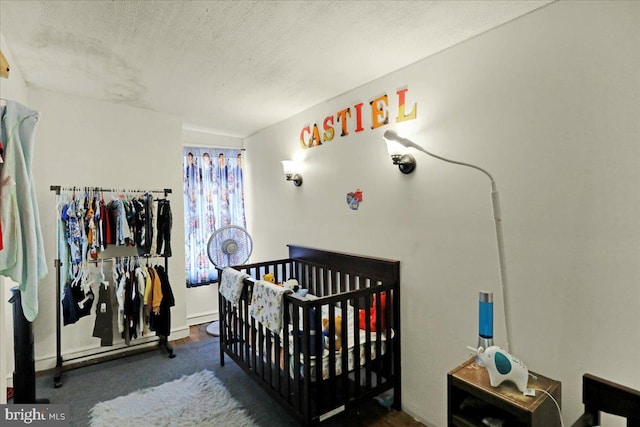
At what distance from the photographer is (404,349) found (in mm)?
2164

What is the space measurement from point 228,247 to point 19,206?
6.97 ft

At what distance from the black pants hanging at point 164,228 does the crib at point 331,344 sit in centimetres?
88

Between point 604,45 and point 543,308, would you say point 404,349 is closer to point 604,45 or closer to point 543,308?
point 543,308

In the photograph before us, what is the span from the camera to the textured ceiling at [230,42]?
154 centimetres

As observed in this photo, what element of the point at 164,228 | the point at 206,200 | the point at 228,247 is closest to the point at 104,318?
the point at 164,228

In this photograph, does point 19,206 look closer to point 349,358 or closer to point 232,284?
point 232,284

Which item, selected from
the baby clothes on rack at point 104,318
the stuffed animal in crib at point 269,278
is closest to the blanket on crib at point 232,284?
the stuffed animal in crib at point 269,278

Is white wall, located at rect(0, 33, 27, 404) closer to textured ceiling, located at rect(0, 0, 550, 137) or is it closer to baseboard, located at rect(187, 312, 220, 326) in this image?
textured ceiling, located at rect(0, 0, 550, 137)

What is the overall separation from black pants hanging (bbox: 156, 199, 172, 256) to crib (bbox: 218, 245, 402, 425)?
2.88ft

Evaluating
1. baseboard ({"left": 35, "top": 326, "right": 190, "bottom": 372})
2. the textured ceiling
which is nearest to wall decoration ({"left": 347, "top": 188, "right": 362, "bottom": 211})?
the textured ceiling

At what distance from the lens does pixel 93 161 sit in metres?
2.96

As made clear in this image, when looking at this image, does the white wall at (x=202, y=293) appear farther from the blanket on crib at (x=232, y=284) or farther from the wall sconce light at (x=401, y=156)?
the wall sconce light at (x=401, y=156)

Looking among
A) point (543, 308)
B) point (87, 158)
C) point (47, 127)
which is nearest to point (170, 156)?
point (87, 158)

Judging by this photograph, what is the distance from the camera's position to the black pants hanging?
3082 millimetres
